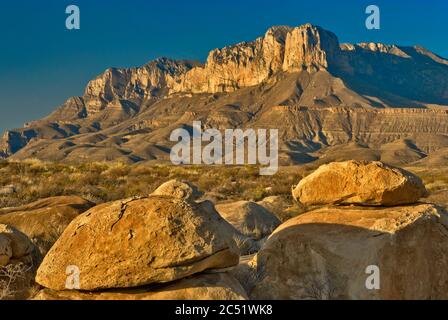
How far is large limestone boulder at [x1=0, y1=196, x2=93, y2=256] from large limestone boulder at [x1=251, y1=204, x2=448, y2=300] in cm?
491

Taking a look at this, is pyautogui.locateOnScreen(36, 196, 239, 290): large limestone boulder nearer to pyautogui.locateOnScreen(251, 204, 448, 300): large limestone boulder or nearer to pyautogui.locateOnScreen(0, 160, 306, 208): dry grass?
pyautogui.locateOnScreen(251, 204, 448, 300): large limestone boulder

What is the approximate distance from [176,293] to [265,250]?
8.11 ft

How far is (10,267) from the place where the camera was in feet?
26.2

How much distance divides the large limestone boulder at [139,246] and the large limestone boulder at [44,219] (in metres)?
4.15

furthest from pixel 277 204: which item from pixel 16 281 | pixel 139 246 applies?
pixel 139 246

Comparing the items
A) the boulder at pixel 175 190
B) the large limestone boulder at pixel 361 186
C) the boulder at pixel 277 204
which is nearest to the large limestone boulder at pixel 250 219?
the boulder at pixel 175 190

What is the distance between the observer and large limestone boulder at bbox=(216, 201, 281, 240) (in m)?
15.0

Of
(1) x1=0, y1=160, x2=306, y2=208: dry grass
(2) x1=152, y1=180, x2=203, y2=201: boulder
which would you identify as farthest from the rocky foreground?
(1) x1=0, y1=160, x2=306, y2=208: dry grass

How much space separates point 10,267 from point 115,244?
104 inches

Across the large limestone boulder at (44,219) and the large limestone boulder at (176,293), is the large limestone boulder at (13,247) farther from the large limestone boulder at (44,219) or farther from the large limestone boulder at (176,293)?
the large limestone boulder at (176,293)


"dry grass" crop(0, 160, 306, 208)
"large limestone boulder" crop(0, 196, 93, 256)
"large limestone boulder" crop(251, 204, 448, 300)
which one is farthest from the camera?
"dry grass" crop(0, 160, 306, 208)

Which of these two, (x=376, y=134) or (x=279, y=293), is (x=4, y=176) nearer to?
(x=279, y=293)

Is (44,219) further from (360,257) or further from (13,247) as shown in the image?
(360,257)

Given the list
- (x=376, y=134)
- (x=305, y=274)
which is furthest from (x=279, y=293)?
(x=376, y=134)
